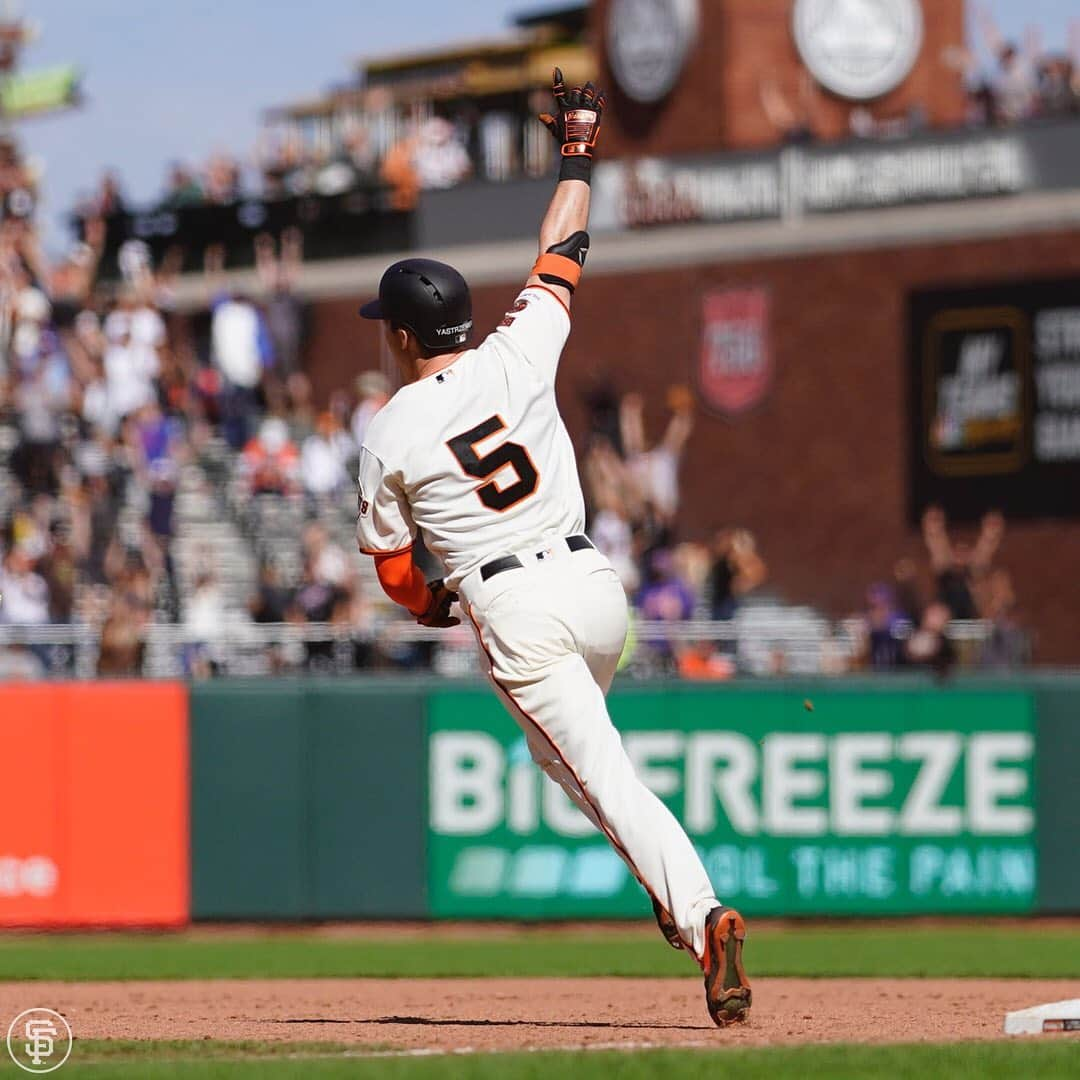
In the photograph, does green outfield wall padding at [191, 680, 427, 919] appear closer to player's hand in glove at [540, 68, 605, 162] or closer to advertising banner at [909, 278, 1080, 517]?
player's hand in glove at [540, 68, 605, 162]

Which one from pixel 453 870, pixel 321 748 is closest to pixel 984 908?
pixel 453 870

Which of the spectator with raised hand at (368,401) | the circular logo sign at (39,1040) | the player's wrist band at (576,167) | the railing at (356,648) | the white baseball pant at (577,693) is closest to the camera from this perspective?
the circular logo sign at (39,1040)

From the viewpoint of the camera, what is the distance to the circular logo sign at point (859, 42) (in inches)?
966

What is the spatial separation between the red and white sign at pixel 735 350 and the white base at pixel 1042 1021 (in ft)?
53.8

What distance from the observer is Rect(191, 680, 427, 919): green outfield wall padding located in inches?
566

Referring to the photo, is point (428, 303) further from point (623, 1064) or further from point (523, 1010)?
point (523, 1010)

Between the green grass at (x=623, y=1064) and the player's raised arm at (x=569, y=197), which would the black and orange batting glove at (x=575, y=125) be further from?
the green grass at (x=623, y=1064)

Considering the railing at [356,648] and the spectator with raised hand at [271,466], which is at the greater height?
the spectator with raised hand at [271,466]

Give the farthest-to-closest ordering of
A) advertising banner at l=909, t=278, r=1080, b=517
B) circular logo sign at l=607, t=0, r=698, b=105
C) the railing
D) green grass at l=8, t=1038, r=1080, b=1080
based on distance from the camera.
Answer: circular logo sign at l=607, t=0, r=698, b=105
advertising banner at l=909, t=278, r=1080, b=517
the railing
green grass at l=8, t=1038, r=1080, b=1080

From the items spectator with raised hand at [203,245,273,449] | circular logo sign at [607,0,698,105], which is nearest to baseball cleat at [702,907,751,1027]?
spectator with raised hand at [203,245,273,449]

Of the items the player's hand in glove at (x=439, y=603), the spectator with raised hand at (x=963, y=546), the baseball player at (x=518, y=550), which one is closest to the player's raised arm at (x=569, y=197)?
the baseball player at (x=518, y=550)

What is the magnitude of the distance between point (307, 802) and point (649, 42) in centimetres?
1343

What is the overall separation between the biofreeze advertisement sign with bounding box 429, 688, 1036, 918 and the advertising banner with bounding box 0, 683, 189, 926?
66.1 inches

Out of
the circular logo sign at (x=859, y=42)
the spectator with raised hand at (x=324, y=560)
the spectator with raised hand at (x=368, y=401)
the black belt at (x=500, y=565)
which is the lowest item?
the black belt at (x=500, y=565)
